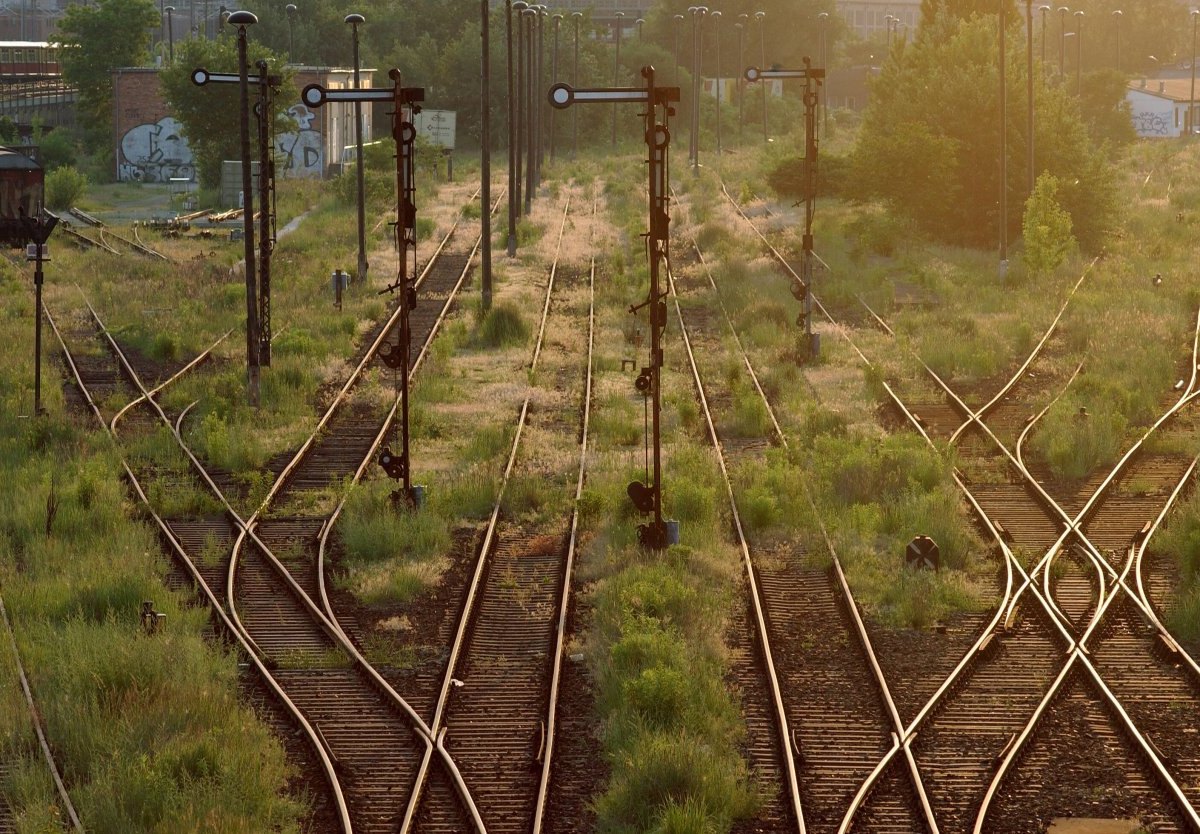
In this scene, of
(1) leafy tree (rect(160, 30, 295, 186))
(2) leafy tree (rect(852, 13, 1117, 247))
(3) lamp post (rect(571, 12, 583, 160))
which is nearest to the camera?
(2) leafy tree (rect(852, 13, 1117, 247))

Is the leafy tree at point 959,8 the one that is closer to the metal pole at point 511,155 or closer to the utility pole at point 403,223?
the metal pole at point 511,155

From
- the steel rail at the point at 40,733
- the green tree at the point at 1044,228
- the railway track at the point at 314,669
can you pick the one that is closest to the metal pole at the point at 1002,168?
the green tree at the point at 1044,228

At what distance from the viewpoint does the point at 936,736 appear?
12.5 meters

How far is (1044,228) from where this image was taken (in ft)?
121

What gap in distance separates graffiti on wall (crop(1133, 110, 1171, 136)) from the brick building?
190 ft

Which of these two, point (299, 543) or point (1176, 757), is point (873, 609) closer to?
point (1176, 757)

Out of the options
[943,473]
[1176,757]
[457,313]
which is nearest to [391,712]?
[1176,757]

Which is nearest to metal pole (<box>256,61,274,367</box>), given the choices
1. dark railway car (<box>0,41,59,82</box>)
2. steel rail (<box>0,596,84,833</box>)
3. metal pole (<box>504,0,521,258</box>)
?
steel rail (<box>0,596,84,833</box>)

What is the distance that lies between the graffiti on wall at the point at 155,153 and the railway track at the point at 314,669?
5181 cm

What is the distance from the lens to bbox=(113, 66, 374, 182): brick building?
66.0m

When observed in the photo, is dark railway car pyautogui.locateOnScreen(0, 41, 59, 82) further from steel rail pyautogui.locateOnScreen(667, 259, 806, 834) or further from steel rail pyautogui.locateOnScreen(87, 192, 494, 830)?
steel rail pyautogui.locateOnScreen(667, 259, 806, 834)

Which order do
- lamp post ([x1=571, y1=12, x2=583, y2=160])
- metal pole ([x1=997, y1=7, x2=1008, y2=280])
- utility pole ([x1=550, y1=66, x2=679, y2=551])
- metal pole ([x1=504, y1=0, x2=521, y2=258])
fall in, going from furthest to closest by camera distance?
1. lamp post ([x1=571, y1=12, x2=583, y2=160])
2. metal pole ([x1=504, y1=0, x2=521, y2=258])
3. metal pole ([x1=997, y1=7, x2=1008, y2=280])
4. utility pole ([x1=550, y1=66, x2=679, y2=551])

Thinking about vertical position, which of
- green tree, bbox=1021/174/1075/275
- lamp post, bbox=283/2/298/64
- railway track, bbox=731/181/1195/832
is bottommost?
Result: railway track, bbox=731/181/1195/832

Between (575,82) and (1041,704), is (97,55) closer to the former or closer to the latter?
(575,82)
